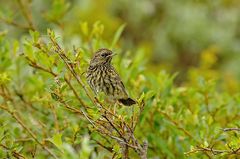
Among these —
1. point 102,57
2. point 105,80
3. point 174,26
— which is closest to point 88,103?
point 105,80

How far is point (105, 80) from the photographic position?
13.7 feet

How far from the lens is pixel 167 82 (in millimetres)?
4594

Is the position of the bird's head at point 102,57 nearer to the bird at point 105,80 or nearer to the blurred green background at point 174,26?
the bird at point 105,80

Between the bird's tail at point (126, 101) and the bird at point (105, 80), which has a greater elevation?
the bird at point (105, 80)

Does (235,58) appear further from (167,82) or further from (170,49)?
(167,82)

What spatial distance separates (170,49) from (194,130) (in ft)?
16.9

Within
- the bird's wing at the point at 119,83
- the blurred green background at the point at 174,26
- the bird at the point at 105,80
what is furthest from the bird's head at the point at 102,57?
the blurred green background at the point at 174,26

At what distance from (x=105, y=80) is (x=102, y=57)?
16cm

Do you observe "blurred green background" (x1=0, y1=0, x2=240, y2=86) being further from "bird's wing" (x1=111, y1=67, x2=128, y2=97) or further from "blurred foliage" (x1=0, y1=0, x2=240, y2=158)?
"bird's wing" (x1=111, y1=67, x2=128, y2=97)

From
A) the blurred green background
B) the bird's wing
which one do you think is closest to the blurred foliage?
the bird's wing

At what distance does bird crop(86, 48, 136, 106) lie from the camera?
4137 mm

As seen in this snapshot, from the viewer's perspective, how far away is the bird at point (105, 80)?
4.14m

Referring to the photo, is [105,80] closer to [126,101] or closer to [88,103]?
[126,101]

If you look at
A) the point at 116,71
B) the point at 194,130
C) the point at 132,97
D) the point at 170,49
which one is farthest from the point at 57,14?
the point at 170,49
